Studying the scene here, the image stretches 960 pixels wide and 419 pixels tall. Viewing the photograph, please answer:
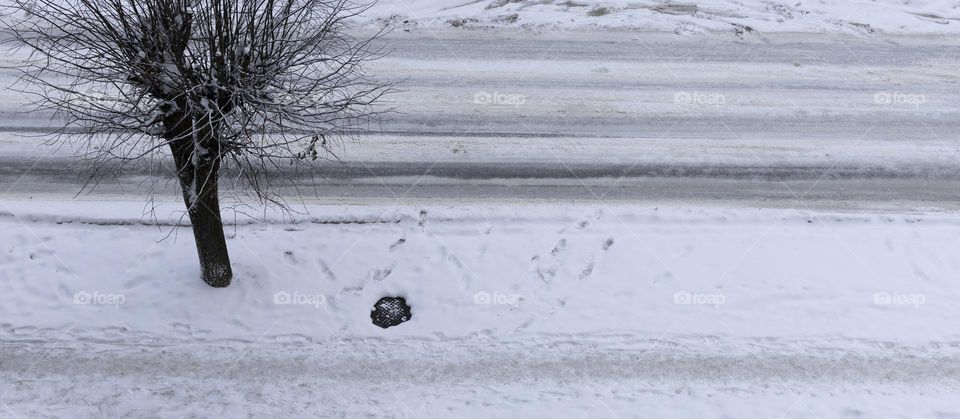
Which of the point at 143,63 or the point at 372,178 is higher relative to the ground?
the point at 143,63

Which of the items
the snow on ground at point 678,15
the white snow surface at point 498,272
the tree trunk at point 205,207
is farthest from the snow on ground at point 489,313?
the snow on ground at point 678,15

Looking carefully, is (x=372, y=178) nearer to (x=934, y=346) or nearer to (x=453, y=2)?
(x=453, y=2)

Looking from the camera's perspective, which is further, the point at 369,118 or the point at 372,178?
the point at 369,118

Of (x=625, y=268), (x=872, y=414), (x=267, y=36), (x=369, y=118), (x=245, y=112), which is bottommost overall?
(x=872, y=414)

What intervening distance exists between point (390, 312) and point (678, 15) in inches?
366

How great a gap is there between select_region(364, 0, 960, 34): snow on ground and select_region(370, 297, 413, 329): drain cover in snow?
7.24m

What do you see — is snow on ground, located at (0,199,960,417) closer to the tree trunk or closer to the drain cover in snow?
the drain cover in snow

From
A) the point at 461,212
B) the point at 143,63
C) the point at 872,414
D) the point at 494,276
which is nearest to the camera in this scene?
the point at 143,63

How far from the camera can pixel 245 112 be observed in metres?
6.61

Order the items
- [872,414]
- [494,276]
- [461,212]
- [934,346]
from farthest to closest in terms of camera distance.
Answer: [461,212] → [494,276] → [934,346] → [872,414]

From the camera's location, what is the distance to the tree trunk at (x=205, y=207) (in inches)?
286

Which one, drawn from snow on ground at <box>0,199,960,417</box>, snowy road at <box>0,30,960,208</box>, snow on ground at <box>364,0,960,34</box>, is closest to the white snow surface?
snow on ground at <box>0,199,960,417</box>

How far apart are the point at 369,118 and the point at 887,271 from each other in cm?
750

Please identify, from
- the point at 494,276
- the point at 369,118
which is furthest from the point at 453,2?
the point at 494,276
